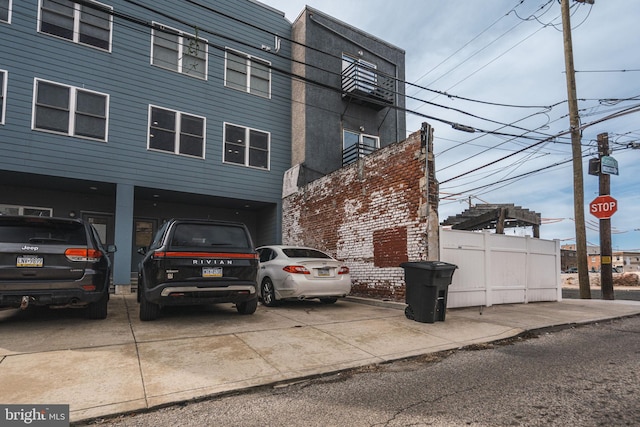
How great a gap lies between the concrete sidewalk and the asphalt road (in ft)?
0.95

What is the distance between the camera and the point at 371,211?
10.3 metres

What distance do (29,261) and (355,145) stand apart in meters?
11.4

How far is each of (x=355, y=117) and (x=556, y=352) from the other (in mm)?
12214

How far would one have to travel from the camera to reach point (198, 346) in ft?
16.8

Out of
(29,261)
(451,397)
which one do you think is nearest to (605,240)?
(451,397)

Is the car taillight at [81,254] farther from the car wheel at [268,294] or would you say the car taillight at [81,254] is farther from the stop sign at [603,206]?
the stop sign at [603,206]

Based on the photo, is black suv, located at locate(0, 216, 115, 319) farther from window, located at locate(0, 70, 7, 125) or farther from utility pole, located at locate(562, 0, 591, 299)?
utility pole, located at locate(562, 0, 591, 299)

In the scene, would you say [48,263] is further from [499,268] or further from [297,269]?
[499,268]

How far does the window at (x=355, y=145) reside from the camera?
15.1 m

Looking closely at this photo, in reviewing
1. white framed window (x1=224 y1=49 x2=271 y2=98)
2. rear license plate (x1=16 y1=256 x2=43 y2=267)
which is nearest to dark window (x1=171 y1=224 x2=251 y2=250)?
rear license plate (x1=16 y1=256 x2=43 y2=267)

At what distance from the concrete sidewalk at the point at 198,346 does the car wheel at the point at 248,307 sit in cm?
13

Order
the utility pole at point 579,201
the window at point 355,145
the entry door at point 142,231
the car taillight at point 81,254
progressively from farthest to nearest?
the window at point 355,145, the entry door at point 142,231, the utility pole at point 579,201, the car taillight at point 81,254

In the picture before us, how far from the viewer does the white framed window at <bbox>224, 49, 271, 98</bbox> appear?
14000 mm

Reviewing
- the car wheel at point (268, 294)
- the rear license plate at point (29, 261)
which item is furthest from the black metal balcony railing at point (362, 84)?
the rear license plate at point (29, 261)
